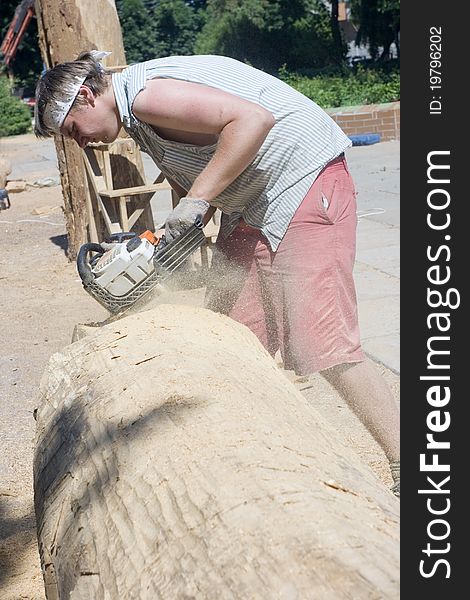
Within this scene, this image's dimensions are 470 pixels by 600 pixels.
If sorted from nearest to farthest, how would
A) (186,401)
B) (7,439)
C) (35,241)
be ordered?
(186,401) → (7,439) → (35,241)

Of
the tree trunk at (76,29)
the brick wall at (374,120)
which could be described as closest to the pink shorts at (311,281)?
the tree trunk at (76,29)

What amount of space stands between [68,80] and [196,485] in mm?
1671

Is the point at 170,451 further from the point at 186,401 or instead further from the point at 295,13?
the point at 295,13

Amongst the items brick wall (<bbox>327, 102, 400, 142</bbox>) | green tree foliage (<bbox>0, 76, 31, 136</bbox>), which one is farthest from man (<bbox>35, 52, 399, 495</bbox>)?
green tree foliage (<bbox>0, 76, 31, 136</bbox>)

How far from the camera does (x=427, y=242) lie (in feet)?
7.50

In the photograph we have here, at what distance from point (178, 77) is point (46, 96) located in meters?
0.47

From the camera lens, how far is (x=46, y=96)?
295 cm

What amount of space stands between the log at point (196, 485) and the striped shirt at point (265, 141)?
56cm

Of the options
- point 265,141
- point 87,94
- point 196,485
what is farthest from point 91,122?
point 196,485

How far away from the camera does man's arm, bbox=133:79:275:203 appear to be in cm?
281

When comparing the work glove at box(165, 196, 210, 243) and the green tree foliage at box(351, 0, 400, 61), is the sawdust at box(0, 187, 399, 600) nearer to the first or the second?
the work glove at box(165, 196, 210, 243)

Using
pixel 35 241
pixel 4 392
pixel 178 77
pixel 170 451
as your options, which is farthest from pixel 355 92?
pixel 170 451

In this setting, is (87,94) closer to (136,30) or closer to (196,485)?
(196,485)

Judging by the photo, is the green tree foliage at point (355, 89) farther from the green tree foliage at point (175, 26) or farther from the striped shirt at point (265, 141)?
the green tree foliage at point (175, 26)
